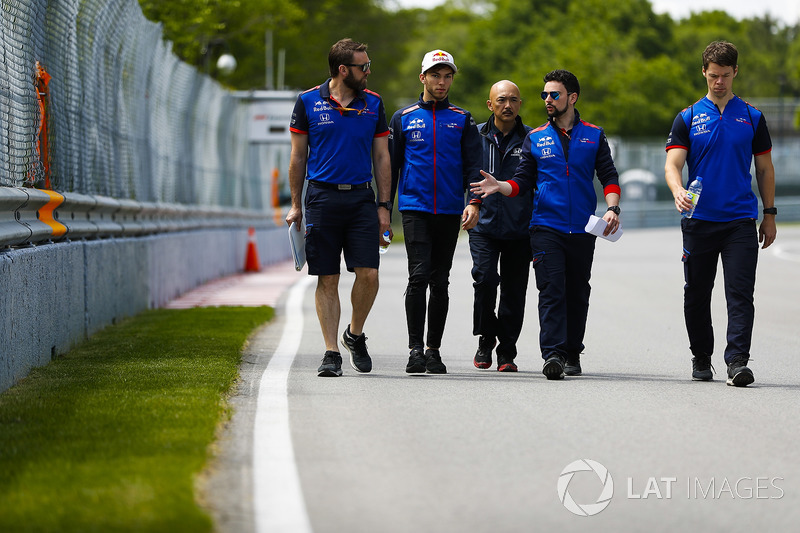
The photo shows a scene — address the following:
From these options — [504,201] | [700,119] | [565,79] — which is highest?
[565,79]

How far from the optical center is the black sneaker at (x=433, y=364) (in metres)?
9.14

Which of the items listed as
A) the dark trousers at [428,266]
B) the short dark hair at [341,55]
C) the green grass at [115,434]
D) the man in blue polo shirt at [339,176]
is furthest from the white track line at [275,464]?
the short dark hair at [341,55]

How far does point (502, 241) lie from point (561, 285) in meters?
0.62

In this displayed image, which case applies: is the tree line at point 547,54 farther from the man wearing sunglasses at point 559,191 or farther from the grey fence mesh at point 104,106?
the man wearing sunglasses at point 559,191

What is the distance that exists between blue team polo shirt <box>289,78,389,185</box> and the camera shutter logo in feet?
11.1

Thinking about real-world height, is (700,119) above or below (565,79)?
below

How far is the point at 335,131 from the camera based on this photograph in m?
8.84

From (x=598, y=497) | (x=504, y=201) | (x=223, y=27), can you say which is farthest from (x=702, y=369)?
(x=223, y=27)

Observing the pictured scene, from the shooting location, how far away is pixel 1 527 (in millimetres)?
4578

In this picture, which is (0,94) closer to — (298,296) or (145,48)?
(145,48)

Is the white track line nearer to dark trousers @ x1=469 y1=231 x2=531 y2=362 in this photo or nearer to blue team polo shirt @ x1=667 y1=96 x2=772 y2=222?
dark trousers @ x1=469 y1=231 x2=531 y2=362

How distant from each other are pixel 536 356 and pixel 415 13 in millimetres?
54418

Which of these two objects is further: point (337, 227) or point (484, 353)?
point (484, 353)

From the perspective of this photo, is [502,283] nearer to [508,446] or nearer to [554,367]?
[554,367]
